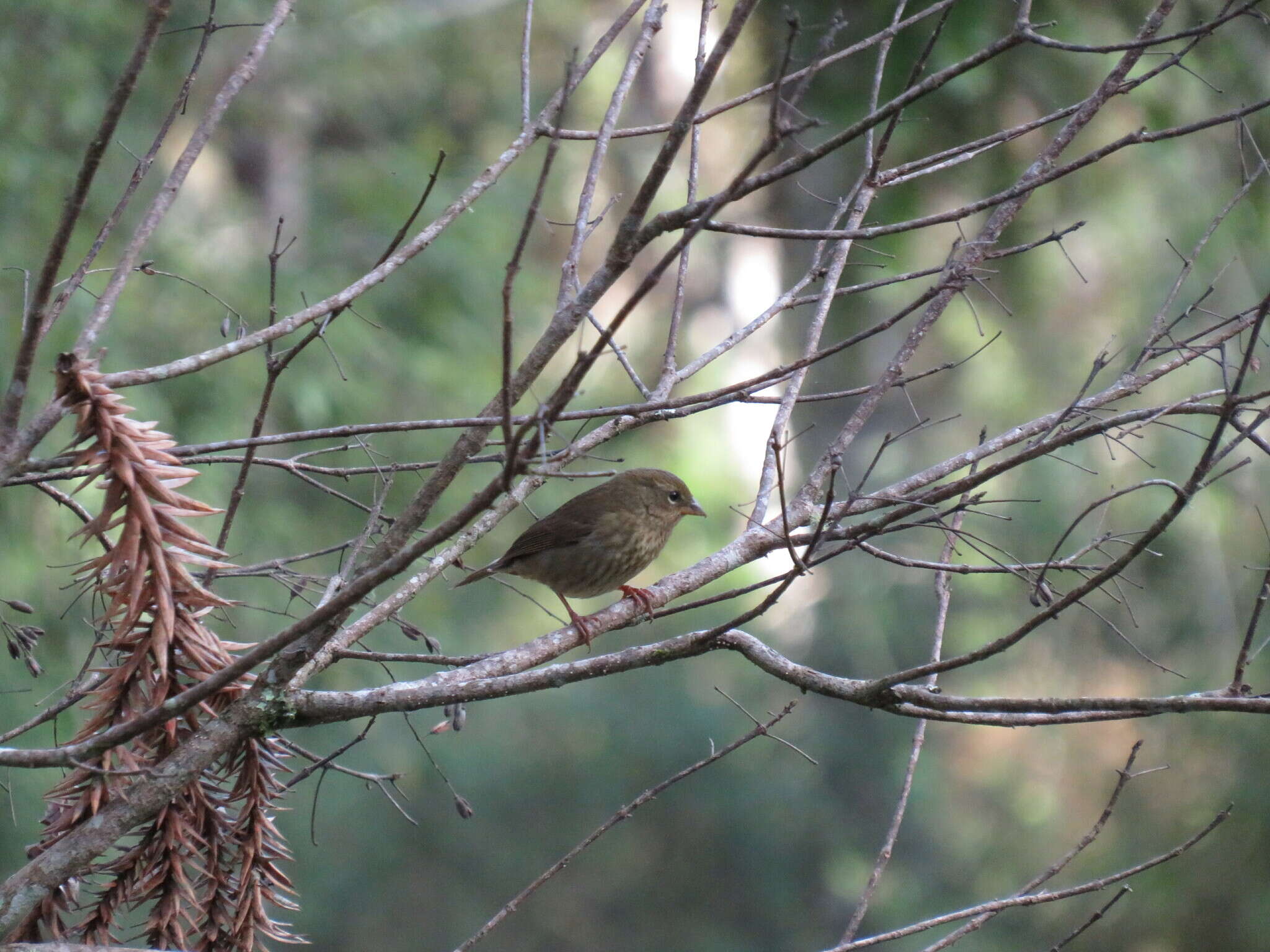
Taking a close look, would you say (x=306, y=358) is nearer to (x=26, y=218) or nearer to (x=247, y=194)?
(x=26, y=218)

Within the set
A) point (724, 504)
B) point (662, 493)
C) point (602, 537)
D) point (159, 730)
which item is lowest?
point (159, 730)

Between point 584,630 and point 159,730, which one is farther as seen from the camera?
point 584,630

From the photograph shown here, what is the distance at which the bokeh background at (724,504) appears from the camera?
7074 millimetres

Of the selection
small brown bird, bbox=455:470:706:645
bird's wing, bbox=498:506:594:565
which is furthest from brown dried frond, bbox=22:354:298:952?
bird's wing, bbox=498:506:594:565

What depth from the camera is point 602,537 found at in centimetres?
470

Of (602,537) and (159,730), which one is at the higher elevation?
(602,537)

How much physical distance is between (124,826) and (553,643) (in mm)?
1006

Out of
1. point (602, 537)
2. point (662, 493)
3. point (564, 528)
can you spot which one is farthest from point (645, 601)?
point (662, 493)

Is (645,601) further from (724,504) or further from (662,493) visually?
(724,504)

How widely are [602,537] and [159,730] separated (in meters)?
2.92

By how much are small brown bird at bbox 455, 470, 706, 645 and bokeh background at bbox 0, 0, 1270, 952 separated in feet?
8.18

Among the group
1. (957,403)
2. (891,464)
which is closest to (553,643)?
(891,464)

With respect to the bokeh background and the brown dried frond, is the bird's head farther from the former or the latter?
the brown dried frond

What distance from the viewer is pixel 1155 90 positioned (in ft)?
22.8
